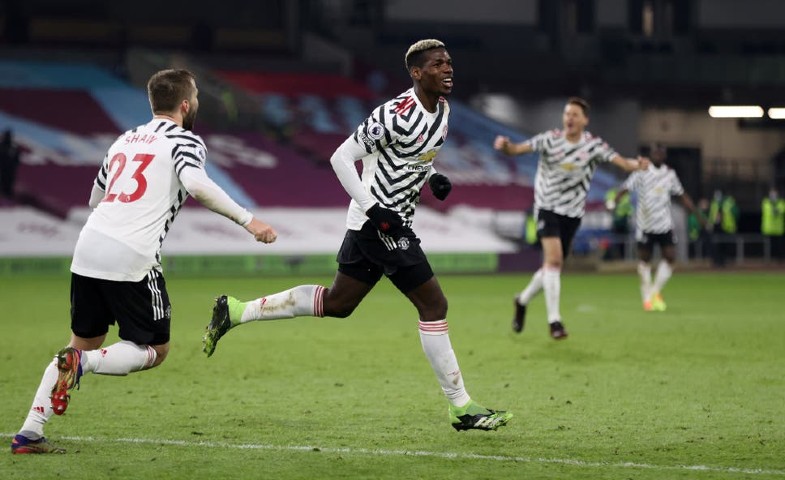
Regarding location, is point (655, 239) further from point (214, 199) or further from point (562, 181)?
point (214, 199)

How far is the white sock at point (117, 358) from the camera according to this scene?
22.5 ft

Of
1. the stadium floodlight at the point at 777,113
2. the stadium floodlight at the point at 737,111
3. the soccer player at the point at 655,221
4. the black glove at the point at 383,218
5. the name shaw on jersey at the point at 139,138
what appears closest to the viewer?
the name shaw on jersey at the point at 139,138

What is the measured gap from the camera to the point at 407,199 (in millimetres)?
7969

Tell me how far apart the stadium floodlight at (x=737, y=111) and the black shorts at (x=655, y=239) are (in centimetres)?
2725

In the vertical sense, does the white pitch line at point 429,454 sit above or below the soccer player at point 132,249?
below

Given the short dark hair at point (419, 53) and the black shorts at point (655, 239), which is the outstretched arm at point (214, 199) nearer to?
the short dark hair at point (419, 53)

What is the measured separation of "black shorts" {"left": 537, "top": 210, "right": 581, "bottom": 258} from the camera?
542 inches

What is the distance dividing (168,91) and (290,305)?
6.10ft

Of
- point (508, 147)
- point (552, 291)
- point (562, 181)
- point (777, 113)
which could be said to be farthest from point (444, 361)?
point (777, 113)

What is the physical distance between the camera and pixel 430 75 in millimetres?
7828

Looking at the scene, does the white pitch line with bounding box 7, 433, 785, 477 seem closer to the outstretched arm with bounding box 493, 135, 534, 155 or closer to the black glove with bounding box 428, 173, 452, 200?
the black glove with bounding box 428, 173, 452, 200

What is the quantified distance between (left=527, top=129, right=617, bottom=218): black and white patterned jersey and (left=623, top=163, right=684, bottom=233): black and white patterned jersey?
5.44 meters

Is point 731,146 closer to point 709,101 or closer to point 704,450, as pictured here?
point 709,101

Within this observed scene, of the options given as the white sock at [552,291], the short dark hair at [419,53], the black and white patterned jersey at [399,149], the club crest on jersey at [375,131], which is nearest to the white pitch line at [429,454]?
the black and white patterned jersey at [399,149]
